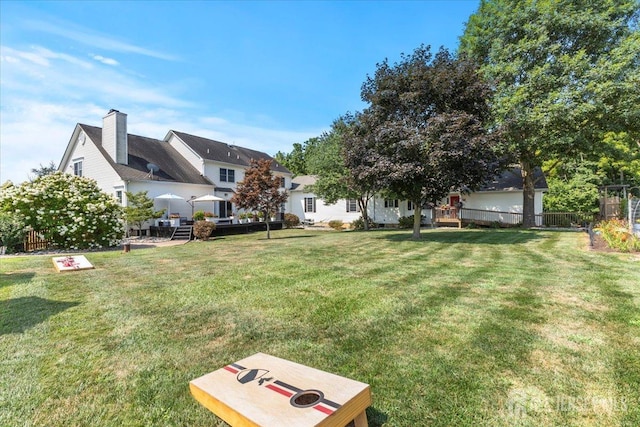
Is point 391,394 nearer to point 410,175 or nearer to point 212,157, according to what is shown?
point 410,175

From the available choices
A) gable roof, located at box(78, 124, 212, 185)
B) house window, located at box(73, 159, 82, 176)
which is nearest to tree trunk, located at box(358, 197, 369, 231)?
gable roof, located at box(78, 124, 212, 185)

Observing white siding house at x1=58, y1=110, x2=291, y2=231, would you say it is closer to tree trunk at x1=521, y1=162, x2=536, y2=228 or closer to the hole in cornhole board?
the hole in cornhole board

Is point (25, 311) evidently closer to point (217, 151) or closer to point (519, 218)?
point (217, 151)

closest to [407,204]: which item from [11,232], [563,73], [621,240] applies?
[563,73]

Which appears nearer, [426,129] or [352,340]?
[352,340]

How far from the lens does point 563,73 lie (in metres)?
17.0

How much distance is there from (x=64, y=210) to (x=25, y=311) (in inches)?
416

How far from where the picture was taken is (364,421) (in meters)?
2.06

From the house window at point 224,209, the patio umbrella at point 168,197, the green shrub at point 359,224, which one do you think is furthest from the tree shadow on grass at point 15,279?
the green shrub at point 359,224

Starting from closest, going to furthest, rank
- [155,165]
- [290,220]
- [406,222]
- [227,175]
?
[155,165]
[406,222]
[227,175]
[290,220]

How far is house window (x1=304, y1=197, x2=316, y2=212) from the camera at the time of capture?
30047 millimetres

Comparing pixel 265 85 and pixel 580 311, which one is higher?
pixel 265 85

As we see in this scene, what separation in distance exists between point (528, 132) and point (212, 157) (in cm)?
2129

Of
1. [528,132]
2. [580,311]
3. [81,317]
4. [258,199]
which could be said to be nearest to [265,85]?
[258,199]
